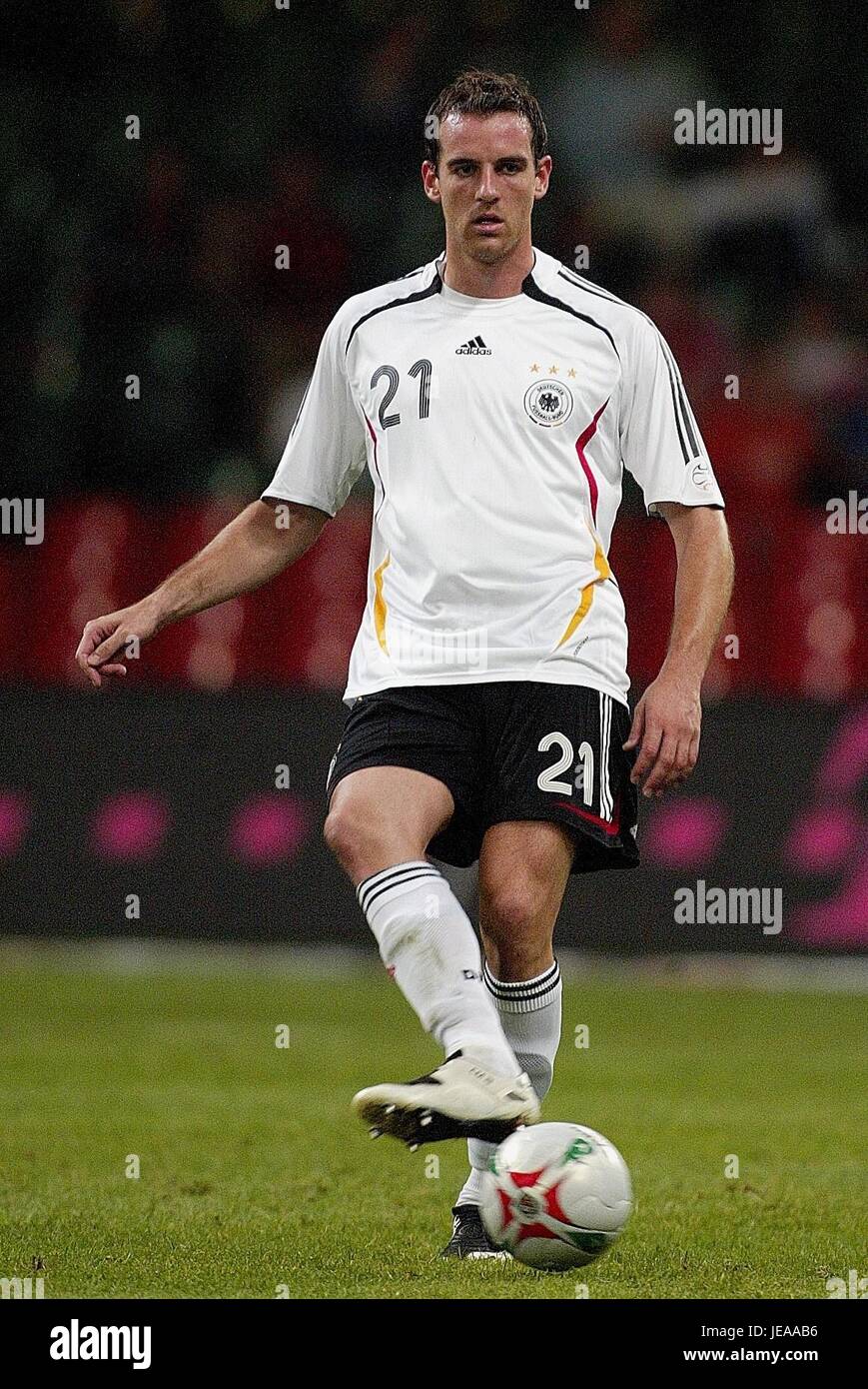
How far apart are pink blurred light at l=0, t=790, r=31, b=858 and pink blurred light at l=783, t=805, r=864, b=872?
3318mm

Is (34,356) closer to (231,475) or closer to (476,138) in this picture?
(231,475)

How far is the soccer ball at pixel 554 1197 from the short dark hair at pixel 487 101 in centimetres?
190

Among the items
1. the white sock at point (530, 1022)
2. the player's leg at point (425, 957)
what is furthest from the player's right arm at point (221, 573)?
the white sock at point (530, 1022)

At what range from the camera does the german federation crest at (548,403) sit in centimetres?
423

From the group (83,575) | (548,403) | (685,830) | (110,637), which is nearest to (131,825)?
(83,575)

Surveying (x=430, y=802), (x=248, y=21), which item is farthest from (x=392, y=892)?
(x=248, y=21)

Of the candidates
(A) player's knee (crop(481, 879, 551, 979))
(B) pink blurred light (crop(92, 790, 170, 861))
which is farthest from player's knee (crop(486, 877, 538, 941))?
(B) pink blurred light (crop(92, 790, 170, 861))

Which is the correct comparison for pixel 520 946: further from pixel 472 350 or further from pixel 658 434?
pixel 472 350

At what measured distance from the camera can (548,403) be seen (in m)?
4.24

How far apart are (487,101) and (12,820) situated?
6002 mm

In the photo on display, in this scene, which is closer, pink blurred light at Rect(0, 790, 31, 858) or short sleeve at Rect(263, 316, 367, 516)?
short sleeve at Rect(263, 316, 367, 516)

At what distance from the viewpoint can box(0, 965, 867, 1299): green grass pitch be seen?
430cm

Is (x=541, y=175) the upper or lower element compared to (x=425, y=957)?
upper

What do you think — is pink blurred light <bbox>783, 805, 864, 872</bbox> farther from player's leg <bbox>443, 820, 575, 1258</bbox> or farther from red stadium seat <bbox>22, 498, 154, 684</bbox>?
player's leg <bbox>443, 820, 575, 1258</bbox>
